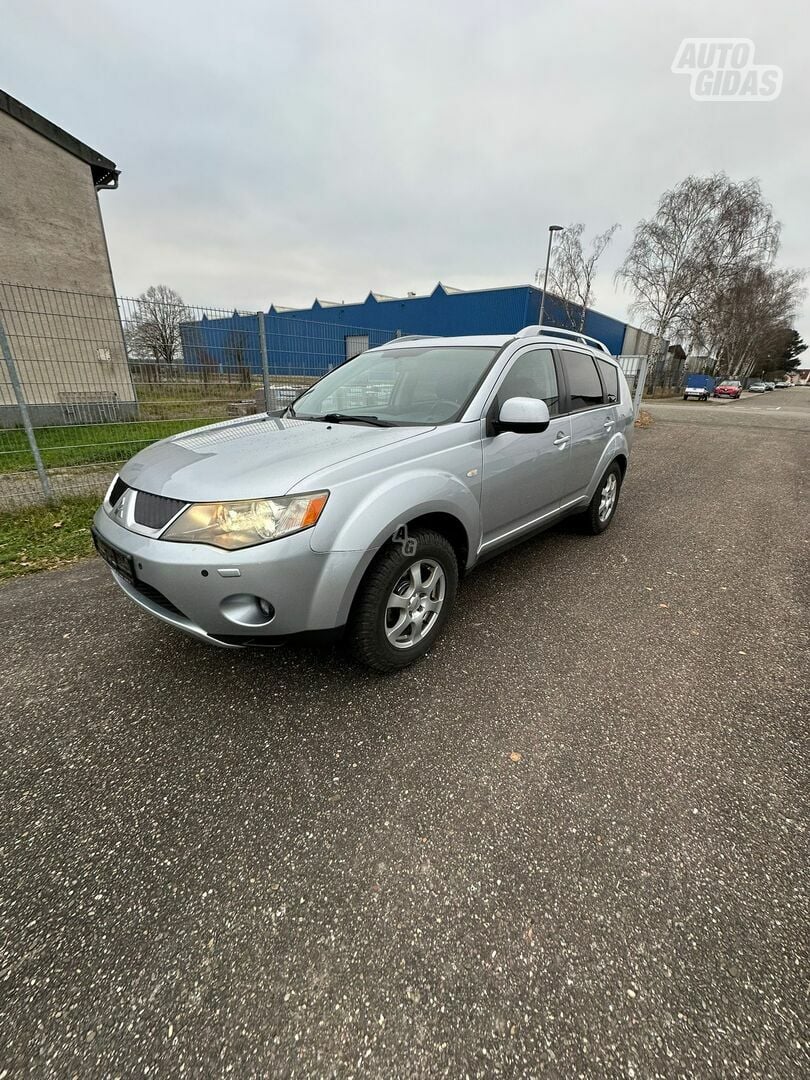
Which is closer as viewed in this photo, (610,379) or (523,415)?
(523,415)

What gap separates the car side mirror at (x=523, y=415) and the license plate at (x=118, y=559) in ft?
6.63

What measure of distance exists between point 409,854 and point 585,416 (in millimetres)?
3368

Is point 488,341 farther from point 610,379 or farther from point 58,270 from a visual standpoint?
point 58,270

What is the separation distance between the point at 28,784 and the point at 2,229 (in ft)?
42.3

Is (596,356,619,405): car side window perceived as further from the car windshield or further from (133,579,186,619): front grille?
(133,579,186,619): front grille

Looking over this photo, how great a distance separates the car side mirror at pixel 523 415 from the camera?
8.61 feet

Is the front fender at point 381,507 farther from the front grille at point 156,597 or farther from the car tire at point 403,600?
the front grille at point 156,597

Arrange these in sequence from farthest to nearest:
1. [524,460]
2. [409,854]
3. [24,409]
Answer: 1. [24,409]
2. [524,460]
3. [409,854]

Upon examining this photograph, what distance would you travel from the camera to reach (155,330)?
5.60 m

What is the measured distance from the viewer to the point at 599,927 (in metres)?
1.43

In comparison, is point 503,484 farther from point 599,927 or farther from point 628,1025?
point 628,1025

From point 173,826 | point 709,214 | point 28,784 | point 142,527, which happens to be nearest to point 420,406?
point 142,527

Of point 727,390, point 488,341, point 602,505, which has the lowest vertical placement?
point 727,390

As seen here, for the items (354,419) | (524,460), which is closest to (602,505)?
(524,460)
